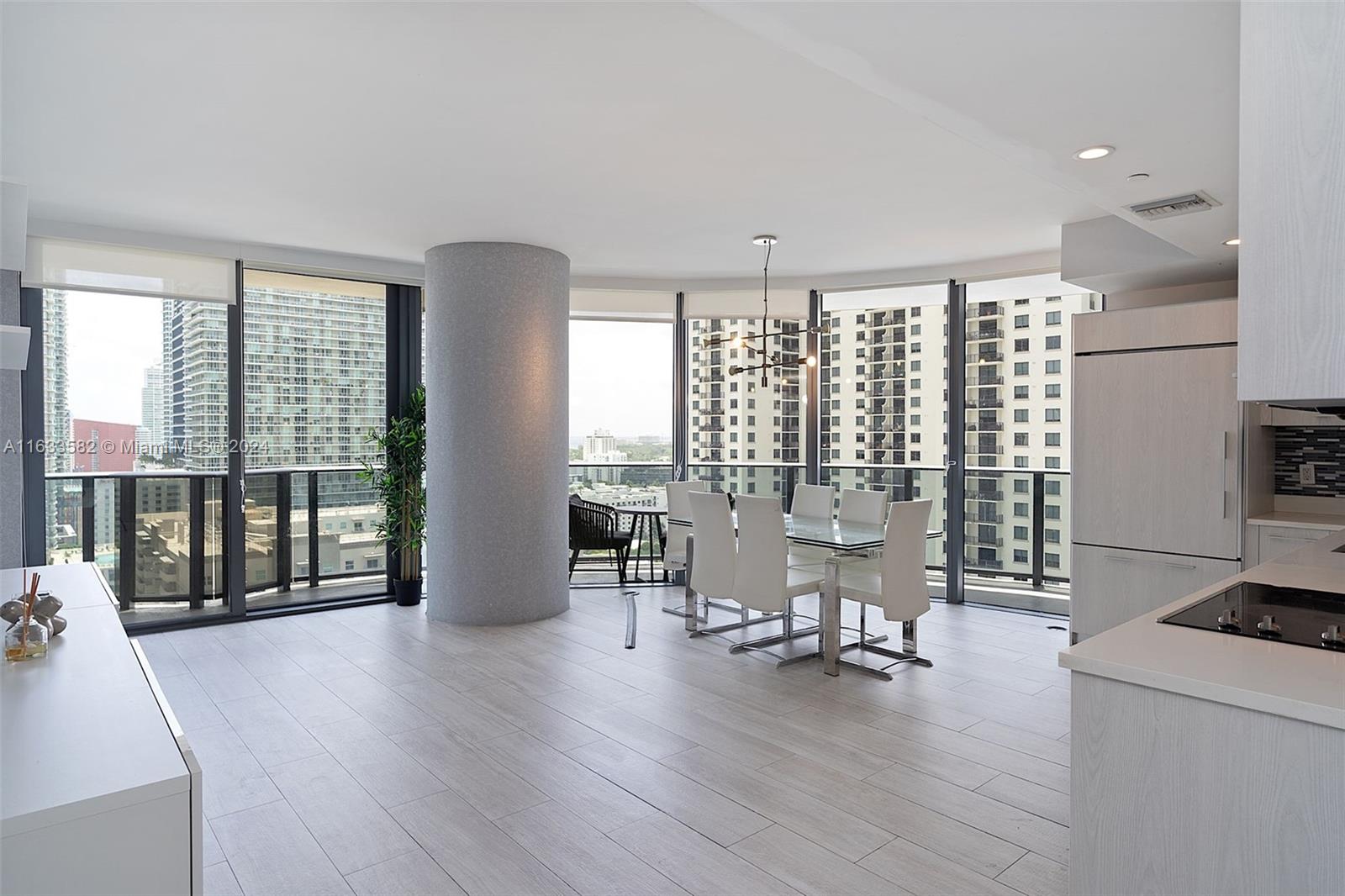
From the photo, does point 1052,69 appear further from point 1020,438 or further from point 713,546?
point 1020,438

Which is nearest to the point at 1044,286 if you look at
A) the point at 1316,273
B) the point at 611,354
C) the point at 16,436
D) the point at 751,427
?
the point at 751,427

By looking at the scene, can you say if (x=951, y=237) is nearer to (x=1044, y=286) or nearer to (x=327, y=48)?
(x=1044, y=286)

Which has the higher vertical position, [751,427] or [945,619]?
[751,427]

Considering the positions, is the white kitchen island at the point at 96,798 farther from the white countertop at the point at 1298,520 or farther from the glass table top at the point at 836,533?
the white countertop at the point at 1298,520

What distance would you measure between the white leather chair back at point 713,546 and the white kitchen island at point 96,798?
330 centimetres

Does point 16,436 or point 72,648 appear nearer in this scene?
point 72,648

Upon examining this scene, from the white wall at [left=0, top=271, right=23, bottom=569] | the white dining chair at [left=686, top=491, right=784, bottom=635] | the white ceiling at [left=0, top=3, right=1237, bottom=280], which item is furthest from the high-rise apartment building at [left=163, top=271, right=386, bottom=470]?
the white dining chair at [left=686, top=491, right=784, bottom=635]

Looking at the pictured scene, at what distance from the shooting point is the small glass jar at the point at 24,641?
203 centimetres

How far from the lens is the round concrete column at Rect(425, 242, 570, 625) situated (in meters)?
5.44

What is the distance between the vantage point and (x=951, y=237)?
5.23 metres

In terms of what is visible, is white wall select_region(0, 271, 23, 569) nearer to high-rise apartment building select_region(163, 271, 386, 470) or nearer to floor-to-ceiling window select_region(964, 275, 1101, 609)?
high-rise apartment building select_region(163, 271, 386, 470)

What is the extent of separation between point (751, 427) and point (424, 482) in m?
2.86

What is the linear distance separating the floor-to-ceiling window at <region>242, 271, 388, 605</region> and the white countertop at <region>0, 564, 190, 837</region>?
371 centimetres

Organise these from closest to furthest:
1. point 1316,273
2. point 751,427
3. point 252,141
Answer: point 1316,273 < point 252,141 < point 751,427
